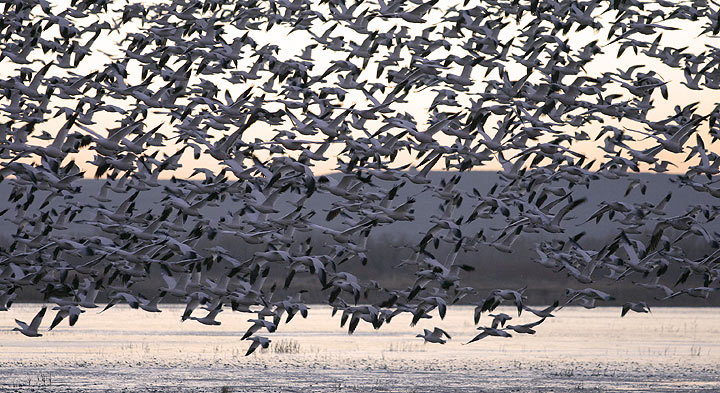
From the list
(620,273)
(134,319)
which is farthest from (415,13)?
(134,319)

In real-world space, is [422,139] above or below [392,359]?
above

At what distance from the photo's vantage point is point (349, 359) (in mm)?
43031

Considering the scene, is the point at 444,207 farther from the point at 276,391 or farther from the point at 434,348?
the point at 434,348

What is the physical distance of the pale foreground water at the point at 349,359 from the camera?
3422 cm

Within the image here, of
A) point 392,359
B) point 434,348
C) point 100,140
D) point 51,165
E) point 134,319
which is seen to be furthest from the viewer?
point 134,319

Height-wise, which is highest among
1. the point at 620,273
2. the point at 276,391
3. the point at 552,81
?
the point at 552,81

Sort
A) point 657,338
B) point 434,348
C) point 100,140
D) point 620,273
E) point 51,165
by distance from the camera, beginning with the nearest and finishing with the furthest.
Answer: point 100,140 < point 51,165 < point 620,273 < point 434,348 < point 657,338

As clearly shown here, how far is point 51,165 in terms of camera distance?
2827cm

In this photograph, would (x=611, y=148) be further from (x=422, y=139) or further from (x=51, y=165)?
(x=51, y=165)

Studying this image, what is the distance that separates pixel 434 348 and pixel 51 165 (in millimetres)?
25159

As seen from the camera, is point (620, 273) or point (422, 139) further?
point (620, 273)

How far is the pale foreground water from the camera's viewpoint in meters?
34.2

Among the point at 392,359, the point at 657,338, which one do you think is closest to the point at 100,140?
the point at 392,359

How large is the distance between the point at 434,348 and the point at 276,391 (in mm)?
18862
